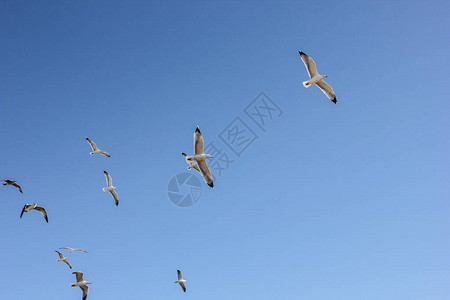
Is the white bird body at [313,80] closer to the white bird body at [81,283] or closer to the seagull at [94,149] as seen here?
the seagull at [94,149]

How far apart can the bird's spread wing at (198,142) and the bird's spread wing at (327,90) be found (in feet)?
30.6

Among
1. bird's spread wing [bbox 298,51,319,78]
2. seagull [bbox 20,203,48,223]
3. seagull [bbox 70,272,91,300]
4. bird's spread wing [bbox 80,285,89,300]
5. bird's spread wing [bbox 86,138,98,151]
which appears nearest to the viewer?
bird's spread wing [bbox 298,51,319,78]

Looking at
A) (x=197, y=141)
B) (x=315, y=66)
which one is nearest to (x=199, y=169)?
(x=197, y=141)

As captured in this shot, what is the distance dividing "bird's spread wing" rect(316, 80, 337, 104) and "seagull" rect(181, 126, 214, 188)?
9.37 metres

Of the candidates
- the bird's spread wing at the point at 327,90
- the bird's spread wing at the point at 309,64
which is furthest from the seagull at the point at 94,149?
the bird's spread wing at the point at 327,90

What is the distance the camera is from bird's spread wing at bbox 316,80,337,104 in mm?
28077

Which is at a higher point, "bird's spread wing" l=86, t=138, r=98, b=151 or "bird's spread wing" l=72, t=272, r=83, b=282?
"bird's spread wing" l=86, t=138, r=98, b=151

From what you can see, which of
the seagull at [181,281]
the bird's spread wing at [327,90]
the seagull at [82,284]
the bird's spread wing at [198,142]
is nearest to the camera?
the bird's spread wing at [198,142]

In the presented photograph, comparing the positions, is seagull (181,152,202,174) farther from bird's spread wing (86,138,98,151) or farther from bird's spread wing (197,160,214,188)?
bird's spread wing (86,138,98,151)

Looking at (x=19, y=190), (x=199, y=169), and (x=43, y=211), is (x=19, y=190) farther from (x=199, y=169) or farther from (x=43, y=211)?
(x=199, y=169)

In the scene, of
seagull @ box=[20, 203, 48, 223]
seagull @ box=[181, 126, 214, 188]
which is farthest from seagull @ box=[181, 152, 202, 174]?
seagull @ box=[20, 203, 48, 223]

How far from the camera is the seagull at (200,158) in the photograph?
26203 mm

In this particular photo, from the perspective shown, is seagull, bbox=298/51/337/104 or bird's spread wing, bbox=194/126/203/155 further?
seagull, bbox=298/51/337/104

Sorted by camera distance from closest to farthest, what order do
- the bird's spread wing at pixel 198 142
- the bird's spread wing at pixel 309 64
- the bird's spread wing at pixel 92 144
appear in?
the bird's spread wing at pixel 198 142
the bird's spread wing at pixel 309 64
the bird's spread wing at pixel 92 144
